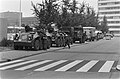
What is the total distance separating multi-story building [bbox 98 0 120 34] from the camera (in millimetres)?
151375

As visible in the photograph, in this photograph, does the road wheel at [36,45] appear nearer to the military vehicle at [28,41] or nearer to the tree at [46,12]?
the military vehicle at [28,41]

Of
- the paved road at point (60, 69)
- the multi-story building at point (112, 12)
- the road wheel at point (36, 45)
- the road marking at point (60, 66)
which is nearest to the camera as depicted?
the paved road at point (60, 69)

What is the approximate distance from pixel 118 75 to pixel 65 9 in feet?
114

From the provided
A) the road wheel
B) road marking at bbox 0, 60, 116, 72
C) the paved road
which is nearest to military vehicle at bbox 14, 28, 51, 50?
the road wheel

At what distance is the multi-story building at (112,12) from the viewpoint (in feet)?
497

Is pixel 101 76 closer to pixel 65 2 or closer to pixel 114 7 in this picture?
pixel 65 2

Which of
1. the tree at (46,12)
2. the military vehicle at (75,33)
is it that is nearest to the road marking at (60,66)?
the tree at (46,12)

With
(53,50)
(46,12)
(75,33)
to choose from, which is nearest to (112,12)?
(75,33)

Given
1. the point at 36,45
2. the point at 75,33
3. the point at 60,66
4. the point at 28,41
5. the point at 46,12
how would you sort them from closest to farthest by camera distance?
the point at 60,66
the point at 28,41
the point at 36,45
the point at 46,12
the point at 75,33

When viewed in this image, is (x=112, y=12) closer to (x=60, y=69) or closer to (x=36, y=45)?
(x=36, y=45)

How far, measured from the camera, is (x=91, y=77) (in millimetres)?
10484

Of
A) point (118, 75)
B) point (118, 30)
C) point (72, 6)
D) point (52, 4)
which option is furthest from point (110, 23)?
point (118, 75)

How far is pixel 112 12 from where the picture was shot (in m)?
157

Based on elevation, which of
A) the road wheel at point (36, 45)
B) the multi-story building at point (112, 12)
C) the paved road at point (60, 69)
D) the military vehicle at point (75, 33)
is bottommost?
the paved road at point (60, 69)
